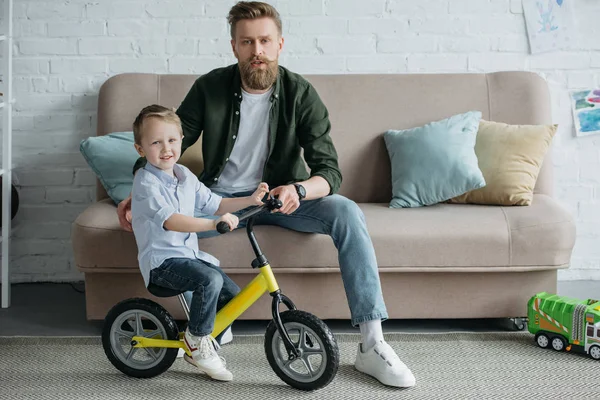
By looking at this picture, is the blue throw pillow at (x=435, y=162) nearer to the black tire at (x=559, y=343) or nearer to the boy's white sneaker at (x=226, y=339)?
the black tire at (x=559, y=343)

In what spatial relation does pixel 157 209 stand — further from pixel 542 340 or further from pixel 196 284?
pixel 542 340

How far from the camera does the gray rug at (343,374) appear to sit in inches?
88.6

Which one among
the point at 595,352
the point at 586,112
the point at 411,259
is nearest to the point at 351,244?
the point at 411,259

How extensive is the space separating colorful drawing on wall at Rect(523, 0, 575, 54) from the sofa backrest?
0.85 ft

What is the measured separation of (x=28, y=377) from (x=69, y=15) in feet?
5.41

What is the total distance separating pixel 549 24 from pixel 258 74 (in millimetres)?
1512

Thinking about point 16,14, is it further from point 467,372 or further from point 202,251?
point 467,372

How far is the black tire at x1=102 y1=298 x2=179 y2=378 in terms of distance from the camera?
2.31 meters

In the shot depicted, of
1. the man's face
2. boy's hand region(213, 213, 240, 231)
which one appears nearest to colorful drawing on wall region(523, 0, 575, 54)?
the man's face

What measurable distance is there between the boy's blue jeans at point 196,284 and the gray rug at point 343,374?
0.70ft

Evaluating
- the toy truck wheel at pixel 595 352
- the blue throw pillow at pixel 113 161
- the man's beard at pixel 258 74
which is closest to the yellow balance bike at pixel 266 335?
the man's beard at pixel 258 74

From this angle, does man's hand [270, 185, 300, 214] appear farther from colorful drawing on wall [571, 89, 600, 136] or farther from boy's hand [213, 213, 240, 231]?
colorful drawing on wall [571, 89, 600, 136]

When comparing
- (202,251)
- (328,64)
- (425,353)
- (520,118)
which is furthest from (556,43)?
(202,251)

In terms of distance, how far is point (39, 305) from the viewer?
3.17m
